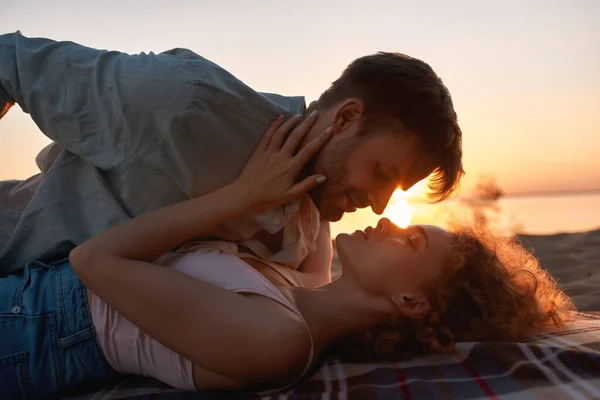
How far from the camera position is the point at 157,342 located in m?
2.23

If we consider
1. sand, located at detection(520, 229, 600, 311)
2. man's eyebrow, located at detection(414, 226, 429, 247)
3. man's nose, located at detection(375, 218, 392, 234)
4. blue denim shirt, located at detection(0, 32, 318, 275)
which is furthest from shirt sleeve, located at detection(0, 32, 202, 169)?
sand, located at detection(520, 229, 600, 311)

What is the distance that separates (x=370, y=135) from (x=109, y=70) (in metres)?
1.19

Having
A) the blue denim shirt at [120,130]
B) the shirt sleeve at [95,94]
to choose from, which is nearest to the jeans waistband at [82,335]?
the blue denim shirt at [120,130]

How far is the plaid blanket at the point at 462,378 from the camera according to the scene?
7.14 ft

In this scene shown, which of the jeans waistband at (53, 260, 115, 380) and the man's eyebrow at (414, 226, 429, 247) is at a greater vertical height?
the man's eyebrow at (414, 226, 429, 247)

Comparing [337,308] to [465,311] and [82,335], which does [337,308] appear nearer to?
[465,311]

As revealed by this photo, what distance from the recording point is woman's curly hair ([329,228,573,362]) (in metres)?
2.58

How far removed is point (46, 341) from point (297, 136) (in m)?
1.33

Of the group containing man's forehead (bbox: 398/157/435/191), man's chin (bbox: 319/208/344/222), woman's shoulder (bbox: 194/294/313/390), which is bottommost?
woman's shoulder (bbox: 194/294/313/390)

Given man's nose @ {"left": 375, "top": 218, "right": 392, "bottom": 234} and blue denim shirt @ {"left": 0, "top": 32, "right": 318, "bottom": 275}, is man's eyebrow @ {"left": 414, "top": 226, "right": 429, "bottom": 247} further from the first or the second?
blue denim shirt @ {"left": 0, "top": 32, "right": 318, "bottom": 275}

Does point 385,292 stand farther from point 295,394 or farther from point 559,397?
point 559,397

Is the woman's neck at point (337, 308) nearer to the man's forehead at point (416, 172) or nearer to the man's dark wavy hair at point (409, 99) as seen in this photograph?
the man's forehead at point (416, 172)

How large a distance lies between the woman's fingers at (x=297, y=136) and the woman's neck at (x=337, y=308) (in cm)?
62

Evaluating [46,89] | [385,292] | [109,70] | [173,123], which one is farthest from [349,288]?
[46,89]
